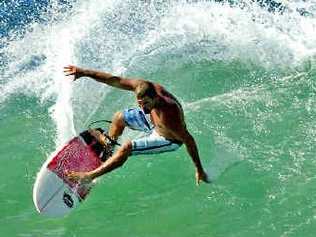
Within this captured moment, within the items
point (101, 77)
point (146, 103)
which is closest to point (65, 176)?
point (101, 77)

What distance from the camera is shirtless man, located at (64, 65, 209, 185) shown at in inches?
291

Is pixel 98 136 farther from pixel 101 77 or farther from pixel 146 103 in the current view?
pixel 146 103

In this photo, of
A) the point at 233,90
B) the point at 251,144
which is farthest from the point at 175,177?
the point at 233,90

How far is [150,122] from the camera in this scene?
8.03 m

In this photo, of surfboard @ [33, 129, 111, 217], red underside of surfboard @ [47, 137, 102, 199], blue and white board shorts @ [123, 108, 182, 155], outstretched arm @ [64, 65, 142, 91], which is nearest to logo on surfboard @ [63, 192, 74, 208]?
→ surfboard @ [33, 129, 111, 217]

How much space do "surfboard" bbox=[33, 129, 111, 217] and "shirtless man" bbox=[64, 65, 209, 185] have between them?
0.20 metres

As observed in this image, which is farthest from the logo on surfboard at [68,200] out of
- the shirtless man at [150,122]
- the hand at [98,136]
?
the hand at [98,136]

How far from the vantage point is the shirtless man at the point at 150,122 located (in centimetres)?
738

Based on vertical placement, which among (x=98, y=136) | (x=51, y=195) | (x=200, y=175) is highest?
(x=200, y=175)

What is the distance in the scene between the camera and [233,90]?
12.0 meters

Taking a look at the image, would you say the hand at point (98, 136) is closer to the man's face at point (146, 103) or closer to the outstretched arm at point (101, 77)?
the outstretched arm at point (101, 77)

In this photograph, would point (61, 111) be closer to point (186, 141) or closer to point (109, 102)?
point (109, 102)

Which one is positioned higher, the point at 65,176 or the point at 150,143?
the point at 150,143

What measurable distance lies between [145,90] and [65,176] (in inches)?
61.4
